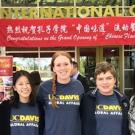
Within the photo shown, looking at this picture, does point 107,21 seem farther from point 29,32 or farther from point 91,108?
point 91,108

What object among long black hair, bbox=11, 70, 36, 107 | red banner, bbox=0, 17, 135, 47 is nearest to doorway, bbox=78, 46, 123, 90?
red banner, bbox=0, 17, 135, 47

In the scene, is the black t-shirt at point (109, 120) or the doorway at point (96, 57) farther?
the doorway at point (96, 57)

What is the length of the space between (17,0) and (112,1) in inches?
104

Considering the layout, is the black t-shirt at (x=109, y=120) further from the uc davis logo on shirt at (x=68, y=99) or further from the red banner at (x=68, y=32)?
the red banner at (x=68, y=32)

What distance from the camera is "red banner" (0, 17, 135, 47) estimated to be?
12.2m

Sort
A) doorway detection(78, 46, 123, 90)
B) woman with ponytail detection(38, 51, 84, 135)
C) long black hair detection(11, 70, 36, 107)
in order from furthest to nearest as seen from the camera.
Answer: doorway detection(78, 46, 123, 90) < long black hair detection(11, 70, 36, 107) < woman with ponytail detection(38, 51, 84, 135)

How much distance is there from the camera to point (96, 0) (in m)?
13.3

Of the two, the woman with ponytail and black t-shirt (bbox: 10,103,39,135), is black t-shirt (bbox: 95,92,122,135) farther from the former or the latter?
black t-shirt (bbox: 10,103,39,135)

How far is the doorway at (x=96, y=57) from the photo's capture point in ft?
44.1

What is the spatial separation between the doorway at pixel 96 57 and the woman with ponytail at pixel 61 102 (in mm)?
9264

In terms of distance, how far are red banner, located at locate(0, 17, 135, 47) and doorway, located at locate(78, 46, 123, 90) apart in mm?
1186

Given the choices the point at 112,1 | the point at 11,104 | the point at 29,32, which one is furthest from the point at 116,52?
the point at 11,104

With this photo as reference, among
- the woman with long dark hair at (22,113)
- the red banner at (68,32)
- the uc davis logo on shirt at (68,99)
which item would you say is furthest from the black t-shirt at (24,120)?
the red banner at (68,32)

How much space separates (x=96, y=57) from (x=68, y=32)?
1560 millimetres
